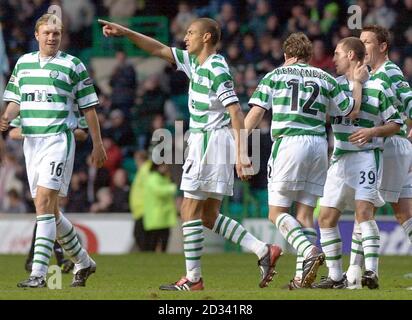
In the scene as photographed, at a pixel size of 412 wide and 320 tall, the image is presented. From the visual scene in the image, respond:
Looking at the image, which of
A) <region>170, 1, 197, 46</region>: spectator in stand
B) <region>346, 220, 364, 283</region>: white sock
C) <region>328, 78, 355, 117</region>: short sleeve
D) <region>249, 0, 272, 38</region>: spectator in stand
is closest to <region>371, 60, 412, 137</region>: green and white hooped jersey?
<region>328, 78, 355, 117</region>: short sleeve

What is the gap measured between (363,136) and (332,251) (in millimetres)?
1028

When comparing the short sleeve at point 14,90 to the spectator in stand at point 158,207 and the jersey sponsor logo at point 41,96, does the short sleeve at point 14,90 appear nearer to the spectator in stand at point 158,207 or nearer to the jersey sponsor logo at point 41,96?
the jersey sponsor logo at point 41,96

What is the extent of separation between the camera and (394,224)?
18.5 metres

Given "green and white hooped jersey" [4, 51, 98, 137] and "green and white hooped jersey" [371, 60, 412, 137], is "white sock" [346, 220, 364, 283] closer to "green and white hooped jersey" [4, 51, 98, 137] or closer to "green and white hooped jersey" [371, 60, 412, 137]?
"green and white hooped jersey" [371, 60, 412, 137]

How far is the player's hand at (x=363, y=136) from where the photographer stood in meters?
10.3

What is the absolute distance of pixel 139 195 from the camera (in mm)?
19641

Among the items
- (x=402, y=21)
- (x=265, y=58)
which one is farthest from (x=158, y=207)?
(x=402, y=21)

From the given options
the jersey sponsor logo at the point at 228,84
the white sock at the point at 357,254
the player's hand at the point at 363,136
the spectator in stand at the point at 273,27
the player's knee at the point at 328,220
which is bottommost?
the white sock at the point at 357,254

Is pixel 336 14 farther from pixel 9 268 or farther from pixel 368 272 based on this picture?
pixel 368 272

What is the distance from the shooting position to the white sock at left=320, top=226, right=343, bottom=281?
10.4 m

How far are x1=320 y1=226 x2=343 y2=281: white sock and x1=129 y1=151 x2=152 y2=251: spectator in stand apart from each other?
9198 mm

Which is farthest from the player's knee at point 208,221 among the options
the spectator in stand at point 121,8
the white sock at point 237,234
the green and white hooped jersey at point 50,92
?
the spectator in stand at point 121,8

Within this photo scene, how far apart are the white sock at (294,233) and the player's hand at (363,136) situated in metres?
0.94

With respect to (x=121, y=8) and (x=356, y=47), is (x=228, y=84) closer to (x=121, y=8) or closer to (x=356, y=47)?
(x=356, y=47)
